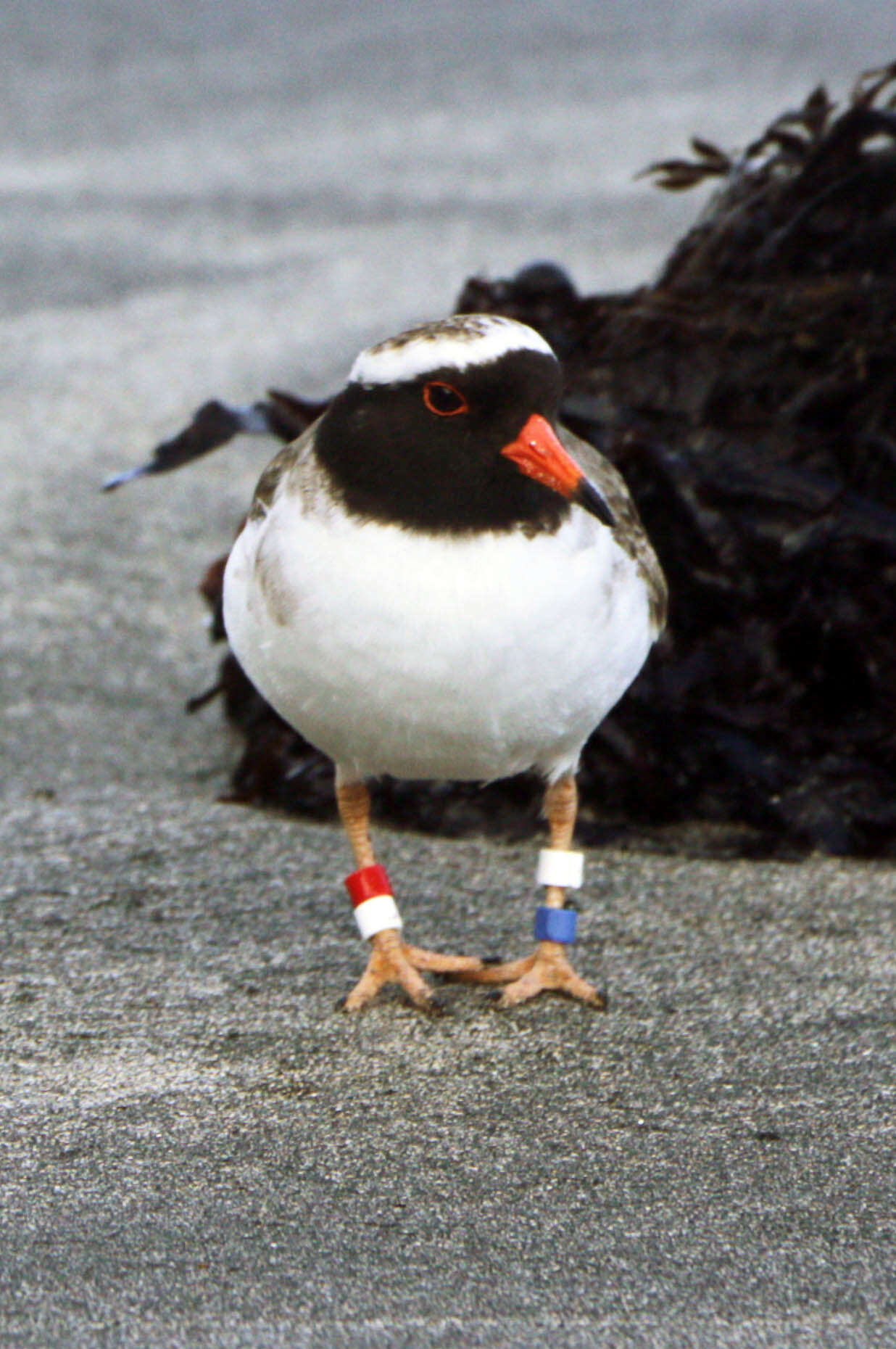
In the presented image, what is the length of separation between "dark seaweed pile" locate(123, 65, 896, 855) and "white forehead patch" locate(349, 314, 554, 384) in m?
1.71

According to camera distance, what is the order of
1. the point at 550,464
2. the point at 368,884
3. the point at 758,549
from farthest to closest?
the point at 758,549
the point at 368,884
the point at 550,464

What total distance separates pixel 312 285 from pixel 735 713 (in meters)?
4.85

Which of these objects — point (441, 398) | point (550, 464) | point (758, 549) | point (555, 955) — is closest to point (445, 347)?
point (441, 398)

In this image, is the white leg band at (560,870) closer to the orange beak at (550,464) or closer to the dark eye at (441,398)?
the orange beak at (550,464)

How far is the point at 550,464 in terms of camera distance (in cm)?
311

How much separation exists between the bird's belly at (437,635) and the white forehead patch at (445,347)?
28 centimetres

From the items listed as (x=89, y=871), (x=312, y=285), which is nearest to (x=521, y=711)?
(x=89, y=871)

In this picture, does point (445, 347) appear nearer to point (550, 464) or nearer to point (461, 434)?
point (461, 434)

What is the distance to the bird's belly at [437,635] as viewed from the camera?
124 inches

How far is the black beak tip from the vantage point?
3125 millimetres

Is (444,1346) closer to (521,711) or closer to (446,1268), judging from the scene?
(446,1268)

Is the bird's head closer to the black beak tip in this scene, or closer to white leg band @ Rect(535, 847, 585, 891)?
the black beak tip

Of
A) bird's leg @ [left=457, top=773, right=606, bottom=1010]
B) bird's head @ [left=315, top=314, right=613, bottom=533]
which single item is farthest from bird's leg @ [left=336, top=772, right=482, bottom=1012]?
bird's head @ [left=315, top=314, right=613, bottom=533]

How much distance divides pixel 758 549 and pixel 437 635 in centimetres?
188
